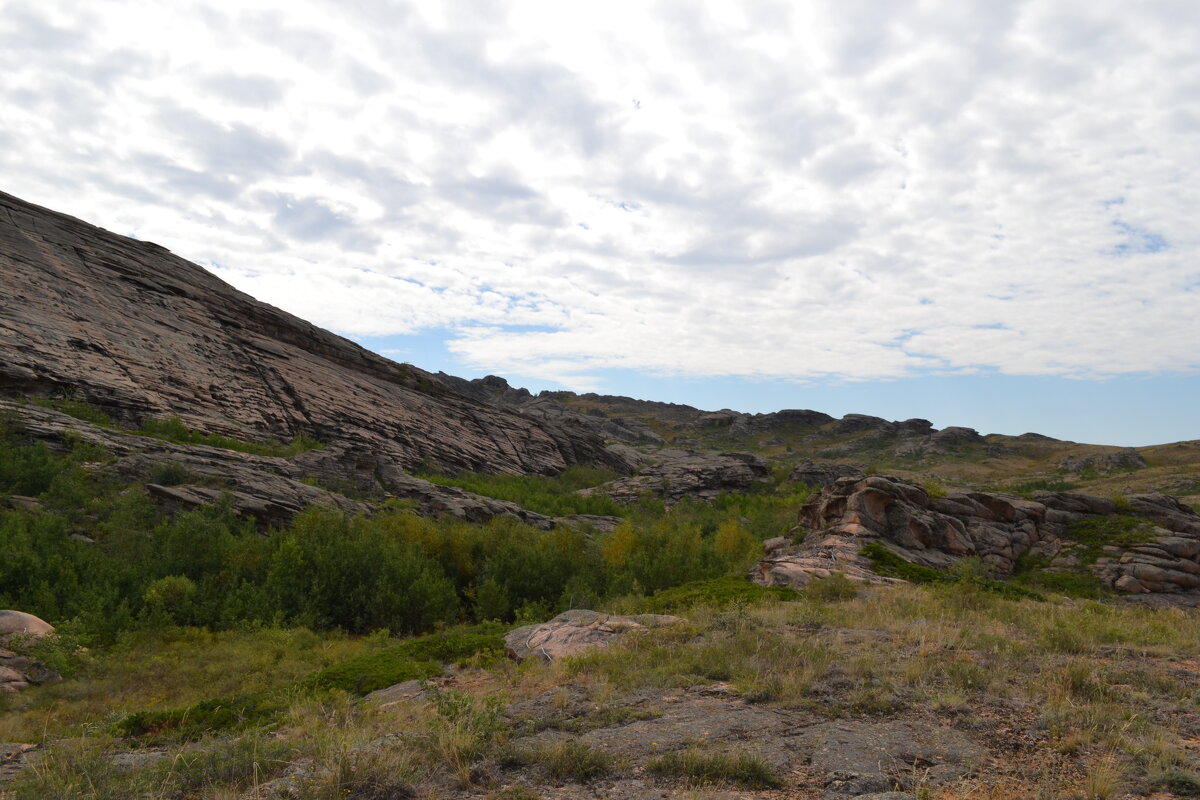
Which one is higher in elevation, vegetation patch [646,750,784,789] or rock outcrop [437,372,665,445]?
rock outcrop [437,372,665,445]

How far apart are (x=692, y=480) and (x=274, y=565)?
35.9 m

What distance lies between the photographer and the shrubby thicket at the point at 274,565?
43.6ft

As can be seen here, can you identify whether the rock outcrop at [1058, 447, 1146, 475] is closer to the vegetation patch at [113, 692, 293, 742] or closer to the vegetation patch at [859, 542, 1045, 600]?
the vegetation patch at [859, 542, 1045, 600]

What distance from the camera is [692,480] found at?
4753cm

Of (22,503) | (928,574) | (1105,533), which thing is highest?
(1105,533)

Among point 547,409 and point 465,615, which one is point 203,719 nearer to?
point 465,615

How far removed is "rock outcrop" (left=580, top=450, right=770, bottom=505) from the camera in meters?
44.0

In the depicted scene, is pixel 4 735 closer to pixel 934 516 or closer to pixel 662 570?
pixel 662 570

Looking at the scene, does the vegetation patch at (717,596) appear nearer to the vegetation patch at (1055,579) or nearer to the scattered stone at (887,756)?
the scattered stone at (887,756)

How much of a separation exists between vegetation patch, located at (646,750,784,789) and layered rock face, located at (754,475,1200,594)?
9.78 m

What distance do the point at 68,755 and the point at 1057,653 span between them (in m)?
10.8

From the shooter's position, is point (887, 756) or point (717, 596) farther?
point (717, 596)

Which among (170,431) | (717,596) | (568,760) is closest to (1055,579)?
(717,596)

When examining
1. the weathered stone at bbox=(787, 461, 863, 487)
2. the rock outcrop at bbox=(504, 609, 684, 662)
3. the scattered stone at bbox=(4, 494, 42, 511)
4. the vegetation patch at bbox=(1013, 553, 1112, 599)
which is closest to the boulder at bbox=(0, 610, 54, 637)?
the scattered stone at bbox=(4, 494, 42, 511)
